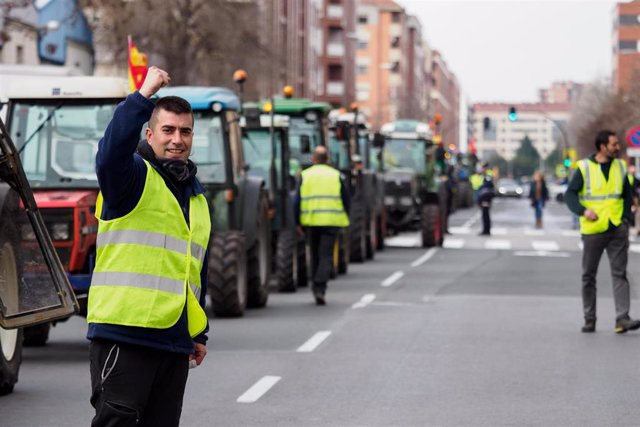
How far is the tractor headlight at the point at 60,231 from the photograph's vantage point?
14.0 m

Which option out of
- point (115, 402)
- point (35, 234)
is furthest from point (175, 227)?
point (35, 234)

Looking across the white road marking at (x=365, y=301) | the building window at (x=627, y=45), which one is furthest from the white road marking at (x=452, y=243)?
the building window at (x=627, y=45)

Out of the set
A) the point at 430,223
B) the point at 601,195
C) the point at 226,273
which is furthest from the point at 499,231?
the point at 601,195

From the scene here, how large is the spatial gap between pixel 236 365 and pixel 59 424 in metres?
3.34

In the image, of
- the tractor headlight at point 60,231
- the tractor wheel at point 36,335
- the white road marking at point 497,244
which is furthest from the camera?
the white road marking at point 497,244

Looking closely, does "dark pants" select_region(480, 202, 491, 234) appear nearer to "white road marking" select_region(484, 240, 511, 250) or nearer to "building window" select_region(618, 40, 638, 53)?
"white road marking" select_region(484, 240, 511, 250)

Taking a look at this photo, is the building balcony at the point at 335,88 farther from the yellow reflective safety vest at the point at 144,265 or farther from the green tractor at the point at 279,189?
→ the yellow reflective safety vest at the point at 144,265

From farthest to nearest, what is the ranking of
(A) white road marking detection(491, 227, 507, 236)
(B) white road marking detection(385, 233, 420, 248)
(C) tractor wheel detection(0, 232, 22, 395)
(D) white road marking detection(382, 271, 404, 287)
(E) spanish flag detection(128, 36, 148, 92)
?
1. (A) white road marking detection(491, 227, 507, 236)
2. (B) white road marking detection(385, 233, 420, 248)
3. (D) white road marking detection(382, 271, 404, 287)
4. (E) spanish flag detection(128, 36, 148, 92)
5. (C) tractor wheel detection(0, 232, 22, 395)

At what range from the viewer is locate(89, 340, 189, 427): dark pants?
6.16 m

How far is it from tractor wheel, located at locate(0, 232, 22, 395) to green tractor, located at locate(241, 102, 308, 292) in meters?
9.57

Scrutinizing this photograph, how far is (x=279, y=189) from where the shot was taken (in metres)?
22.4

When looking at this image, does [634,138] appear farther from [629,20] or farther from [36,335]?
[629,20]

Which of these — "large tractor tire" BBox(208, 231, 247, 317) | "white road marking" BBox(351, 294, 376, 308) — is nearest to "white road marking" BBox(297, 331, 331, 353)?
"large tractor tire" BBox(208, 231, 247, 317)

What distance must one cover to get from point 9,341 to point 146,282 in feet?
18.8
